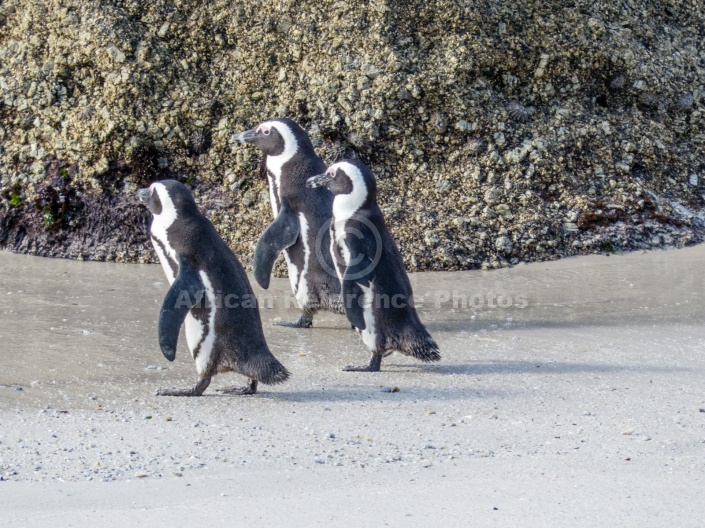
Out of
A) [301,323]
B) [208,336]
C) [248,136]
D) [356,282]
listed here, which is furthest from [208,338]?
[248,136]

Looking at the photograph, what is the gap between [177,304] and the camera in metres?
4.61

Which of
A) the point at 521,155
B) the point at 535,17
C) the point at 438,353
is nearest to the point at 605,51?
the point at 535,17

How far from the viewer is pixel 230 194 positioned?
7961 mm

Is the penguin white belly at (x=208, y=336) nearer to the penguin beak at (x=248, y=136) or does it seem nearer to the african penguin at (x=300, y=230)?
the african penguin at (x=300, y=230)

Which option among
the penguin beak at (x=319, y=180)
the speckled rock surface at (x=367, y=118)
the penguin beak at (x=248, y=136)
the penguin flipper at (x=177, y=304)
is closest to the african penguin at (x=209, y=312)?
the penguin flipper at (x=177, y=304)

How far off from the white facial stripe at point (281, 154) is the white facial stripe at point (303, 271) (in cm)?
26

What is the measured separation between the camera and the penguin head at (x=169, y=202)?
4.88 m

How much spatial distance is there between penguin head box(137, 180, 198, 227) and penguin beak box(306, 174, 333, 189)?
916 millimetres

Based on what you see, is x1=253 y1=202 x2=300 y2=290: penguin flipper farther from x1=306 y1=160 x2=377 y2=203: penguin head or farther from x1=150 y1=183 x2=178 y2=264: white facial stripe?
x1=150 y1=183 x2=178 y2=264: white facial stripe

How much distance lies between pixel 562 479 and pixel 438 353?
1.65 meters

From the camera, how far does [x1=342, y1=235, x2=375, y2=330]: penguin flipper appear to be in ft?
16.9

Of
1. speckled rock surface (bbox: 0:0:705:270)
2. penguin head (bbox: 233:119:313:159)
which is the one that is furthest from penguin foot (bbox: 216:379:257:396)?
speckled rock surface (bbox: 0:0:705:270)

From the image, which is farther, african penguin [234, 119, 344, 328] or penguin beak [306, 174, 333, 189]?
african penguin [234, 119, 344, 328]

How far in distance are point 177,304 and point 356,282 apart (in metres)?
1.00
